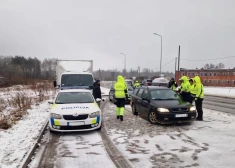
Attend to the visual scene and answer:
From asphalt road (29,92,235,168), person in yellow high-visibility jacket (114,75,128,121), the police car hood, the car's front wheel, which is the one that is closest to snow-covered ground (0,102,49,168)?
asphalt road (29,92,235,168)

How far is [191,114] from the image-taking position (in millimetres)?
8922

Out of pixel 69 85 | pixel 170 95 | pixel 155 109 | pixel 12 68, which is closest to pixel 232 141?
pixel 155 109

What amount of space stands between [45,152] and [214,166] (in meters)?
4.04

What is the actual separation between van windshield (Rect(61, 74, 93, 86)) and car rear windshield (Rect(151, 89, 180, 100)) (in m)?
5.28

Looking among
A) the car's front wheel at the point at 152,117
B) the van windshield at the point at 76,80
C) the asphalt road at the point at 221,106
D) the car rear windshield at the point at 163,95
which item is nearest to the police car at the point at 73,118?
the car's front wheel at the point at 152,117

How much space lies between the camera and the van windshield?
1402 cm

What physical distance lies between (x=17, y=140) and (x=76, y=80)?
7.67 m

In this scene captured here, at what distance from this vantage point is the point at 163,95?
10125 millimetres

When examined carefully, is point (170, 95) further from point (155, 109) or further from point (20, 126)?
point (20, 126)

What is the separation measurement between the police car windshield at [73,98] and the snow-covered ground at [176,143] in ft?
4.46

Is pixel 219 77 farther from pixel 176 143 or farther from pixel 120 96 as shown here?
pixel 176 143

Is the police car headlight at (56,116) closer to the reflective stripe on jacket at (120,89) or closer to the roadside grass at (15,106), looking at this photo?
the roadside grass at (15,106)

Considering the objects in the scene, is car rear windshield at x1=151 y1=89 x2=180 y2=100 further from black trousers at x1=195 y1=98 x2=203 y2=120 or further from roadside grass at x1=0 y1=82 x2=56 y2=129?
roadside grass at x1=0 y1=82 x2=56 y2=129

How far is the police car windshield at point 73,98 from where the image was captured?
8.87m
